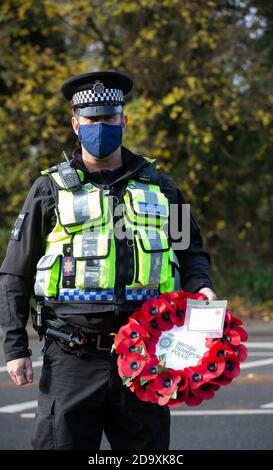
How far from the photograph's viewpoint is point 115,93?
3975 mm

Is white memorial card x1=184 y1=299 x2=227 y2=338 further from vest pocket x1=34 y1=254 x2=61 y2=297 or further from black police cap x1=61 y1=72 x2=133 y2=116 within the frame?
black police cap x1=61 y1=72 x2=133 y2=116

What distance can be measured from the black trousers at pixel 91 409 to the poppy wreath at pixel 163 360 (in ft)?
0.37

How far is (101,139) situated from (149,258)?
0.50 m

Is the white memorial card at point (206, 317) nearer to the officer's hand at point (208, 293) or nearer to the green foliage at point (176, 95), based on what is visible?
the officer's hand at point (208, 293)

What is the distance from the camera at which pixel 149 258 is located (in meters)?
3.80

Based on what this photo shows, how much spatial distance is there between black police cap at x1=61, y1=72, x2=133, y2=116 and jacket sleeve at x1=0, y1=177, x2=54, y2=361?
0.36 metres

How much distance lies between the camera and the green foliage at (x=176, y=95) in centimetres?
1376

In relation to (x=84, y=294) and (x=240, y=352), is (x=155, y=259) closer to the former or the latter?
(x=84, y=294)

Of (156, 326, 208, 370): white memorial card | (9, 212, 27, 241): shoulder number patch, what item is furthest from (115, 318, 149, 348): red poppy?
(9, 212, 27, 241): shoulder number patch

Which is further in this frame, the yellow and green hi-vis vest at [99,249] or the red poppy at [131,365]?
the yellow and green hi-vis vest at [99,249]

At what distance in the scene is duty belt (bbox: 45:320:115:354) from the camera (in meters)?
3.75

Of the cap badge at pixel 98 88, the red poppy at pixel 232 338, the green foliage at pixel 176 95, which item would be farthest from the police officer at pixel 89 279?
the green foliage at pixel 176 95

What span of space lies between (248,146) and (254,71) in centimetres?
146

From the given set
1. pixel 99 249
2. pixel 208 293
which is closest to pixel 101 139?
pixel 99 249
